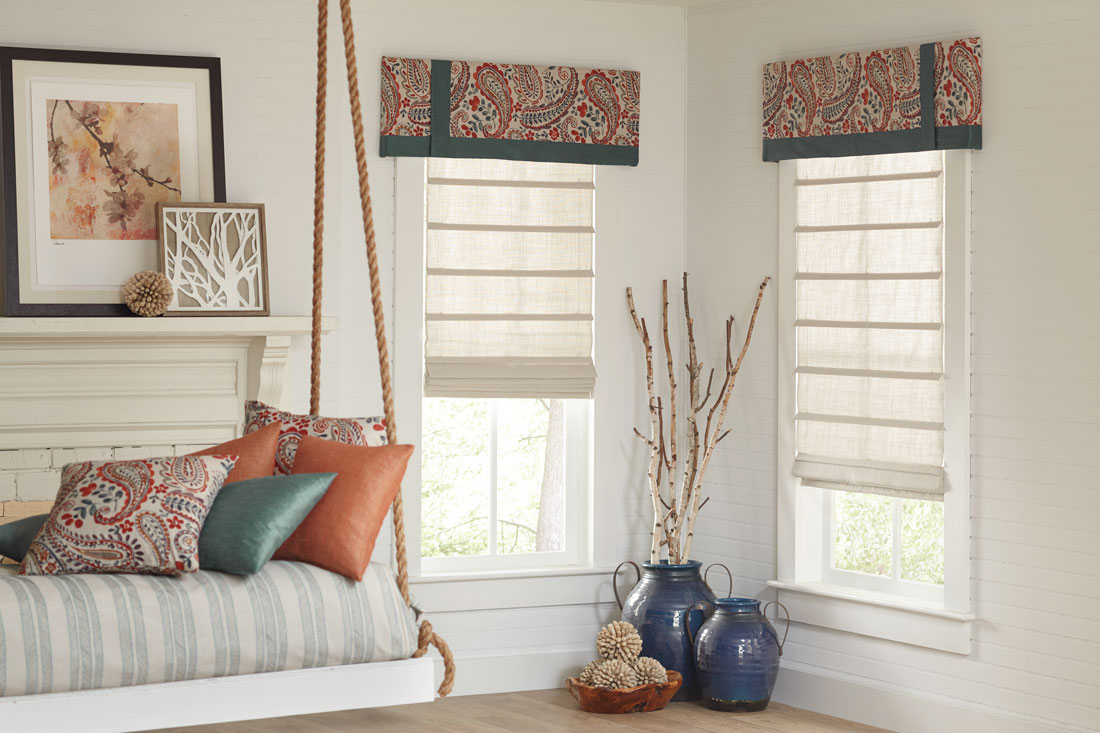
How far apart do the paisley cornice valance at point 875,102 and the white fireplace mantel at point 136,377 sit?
7.12 ft

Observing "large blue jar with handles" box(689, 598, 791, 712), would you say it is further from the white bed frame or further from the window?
the white bed frame

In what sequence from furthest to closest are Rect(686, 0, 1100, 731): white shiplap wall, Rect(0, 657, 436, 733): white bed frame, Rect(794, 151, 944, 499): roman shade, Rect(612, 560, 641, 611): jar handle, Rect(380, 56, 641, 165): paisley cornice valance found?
Rect(612, 560, 641, 611): jar handle → Rect(380, 56, 641, 165): paisley cornice valance → Rect(794, 151, 944, 499): roman shade → Rect(686, 0, 1100, 731): white shiplap wall → Rect(0, 657, 436, 733): white bed frame

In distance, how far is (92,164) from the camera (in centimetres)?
482

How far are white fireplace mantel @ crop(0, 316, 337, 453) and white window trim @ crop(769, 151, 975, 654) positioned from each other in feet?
6.65

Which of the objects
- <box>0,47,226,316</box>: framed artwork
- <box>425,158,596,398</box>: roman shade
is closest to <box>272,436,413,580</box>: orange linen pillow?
<box>0,47,226,316</box>: framed artwork

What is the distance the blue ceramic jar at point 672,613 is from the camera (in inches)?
207

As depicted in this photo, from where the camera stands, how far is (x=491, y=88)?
5480 mm

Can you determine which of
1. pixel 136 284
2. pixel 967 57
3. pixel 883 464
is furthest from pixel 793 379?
pixel 136 284

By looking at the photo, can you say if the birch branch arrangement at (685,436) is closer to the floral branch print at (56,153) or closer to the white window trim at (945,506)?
the white window trim at (945,506)

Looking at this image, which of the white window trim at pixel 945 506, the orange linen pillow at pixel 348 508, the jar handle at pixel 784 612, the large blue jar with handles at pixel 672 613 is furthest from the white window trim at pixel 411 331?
the orange linen pillow at pixel 348 508

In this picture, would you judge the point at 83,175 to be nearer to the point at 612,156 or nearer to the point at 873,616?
the point at 612,156

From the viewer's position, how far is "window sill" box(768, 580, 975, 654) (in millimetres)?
4828

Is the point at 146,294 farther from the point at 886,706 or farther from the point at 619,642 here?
the point at 886,706

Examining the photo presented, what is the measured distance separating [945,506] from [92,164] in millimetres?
3638
